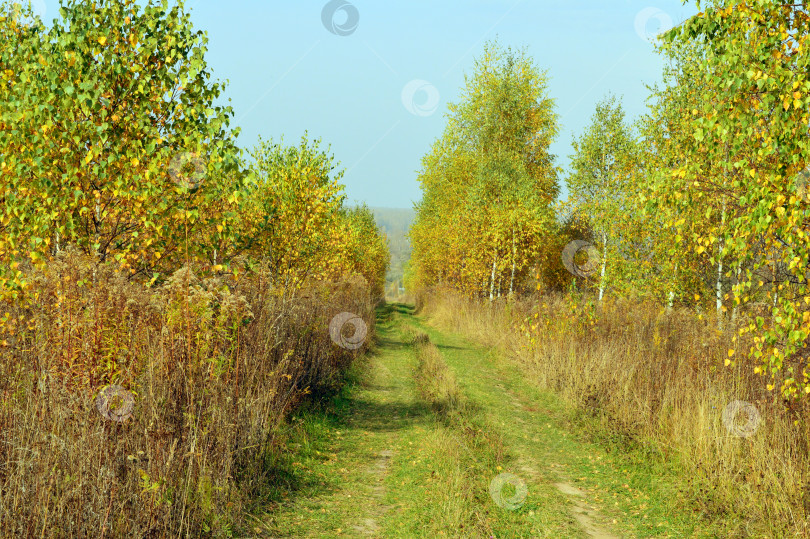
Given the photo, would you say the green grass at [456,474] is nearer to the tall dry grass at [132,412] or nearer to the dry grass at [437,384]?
the dry grass at [437,384]

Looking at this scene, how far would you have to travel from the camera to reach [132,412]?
19.2 feet

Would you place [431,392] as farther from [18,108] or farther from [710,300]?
[710,300]

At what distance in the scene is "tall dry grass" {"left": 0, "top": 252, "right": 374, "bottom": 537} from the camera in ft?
15.6

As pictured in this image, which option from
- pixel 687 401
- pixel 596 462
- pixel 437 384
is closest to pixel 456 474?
pixel 596 462

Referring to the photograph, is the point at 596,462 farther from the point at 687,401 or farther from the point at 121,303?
the point at 121,303

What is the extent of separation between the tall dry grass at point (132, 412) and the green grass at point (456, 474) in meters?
0.81

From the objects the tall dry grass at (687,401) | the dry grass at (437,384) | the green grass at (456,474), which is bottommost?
the green grass at (456,474)

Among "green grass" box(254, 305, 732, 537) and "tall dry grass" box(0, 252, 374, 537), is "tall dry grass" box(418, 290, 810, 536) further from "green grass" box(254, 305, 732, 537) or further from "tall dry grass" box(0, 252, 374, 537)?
"tall dry grass" box(0, 252, 374, 537)

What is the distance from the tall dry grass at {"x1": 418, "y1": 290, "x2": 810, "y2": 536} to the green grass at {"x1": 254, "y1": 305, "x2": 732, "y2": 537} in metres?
0.43

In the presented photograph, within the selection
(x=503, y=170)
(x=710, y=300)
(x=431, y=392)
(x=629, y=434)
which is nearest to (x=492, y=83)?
(x=503, y=170)

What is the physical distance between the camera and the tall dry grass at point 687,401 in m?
6.36

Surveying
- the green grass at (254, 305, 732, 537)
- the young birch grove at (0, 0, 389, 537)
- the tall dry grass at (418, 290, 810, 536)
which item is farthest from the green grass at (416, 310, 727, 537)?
the young birch grove at (0, 0, 389, 537)

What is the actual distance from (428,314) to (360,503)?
108 feet

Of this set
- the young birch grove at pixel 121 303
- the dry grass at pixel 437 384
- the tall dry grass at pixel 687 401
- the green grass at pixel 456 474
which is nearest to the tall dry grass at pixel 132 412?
the young birch grove at pixel 121 303
